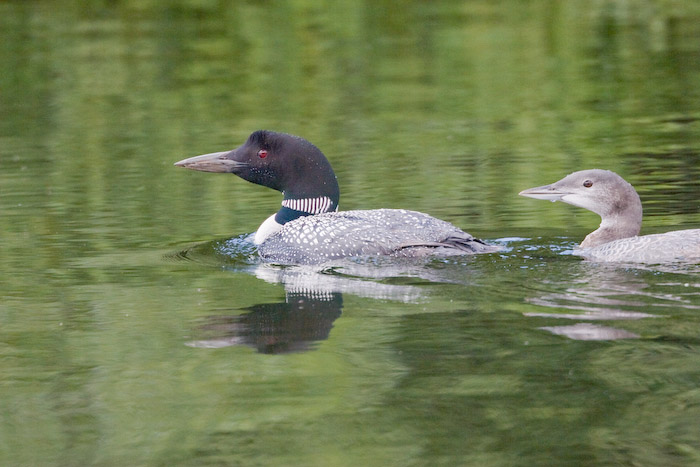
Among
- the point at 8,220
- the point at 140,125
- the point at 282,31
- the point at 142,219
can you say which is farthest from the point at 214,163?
the point at 282,31

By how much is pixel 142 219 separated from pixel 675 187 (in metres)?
4.03

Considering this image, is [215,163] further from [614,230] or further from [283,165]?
[614,230]

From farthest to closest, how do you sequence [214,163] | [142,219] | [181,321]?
Answer: [142,219] → [214,163] → [181,321]

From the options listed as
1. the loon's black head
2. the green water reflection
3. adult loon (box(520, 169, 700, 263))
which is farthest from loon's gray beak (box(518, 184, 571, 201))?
the loon's black head

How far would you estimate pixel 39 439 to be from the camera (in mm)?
4496

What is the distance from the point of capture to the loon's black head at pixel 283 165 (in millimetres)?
8062

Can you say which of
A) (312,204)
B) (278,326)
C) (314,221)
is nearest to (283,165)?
(312,204)

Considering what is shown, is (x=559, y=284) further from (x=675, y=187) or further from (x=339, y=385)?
(x=675, y=187)

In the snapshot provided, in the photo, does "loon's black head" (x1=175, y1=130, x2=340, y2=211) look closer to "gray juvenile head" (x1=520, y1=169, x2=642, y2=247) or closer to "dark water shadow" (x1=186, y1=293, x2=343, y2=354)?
"gray juvenile head" (x1=520, y1=169, x2=642, y2=247)

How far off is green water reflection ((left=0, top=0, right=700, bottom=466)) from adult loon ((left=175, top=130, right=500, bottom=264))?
249 millimetres

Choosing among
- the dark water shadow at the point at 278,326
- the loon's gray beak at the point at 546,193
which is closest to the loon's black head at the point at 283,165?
the loon's gray beak at the point at 546,193

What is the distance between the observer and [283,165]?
8086mm

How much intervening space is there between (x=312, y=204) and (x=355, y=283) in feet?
5.12

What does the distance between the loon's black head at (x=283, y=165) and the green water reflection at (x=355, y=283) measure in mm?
543
